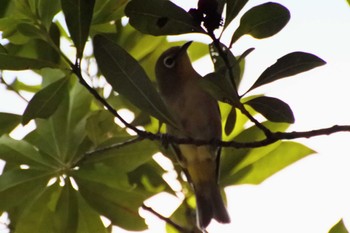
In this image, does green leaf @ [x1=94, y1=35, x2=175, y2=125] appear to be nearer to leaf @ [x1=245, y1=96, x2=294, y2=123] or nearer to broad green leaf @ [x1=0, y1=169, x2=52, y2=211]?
leaf @ [x1=245, y1=96, x2=294, y2=123]

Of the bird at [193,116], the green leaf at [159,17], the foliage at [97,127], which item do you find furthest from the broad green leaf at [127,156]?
the green leaf at [159,17]

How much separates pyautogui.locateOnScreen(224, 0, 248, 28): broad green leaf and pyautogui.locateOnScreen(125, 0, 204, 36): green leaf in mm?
153

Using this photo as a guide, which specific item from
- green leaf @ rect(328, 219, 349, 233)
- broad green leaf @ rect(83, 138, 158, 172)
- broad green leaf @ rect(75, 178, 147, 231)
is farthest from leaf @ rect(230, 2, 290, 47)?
broad green leaf @ rect(75, 178, 147, 231)

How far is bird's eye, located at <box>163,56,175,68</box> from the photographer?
4.07m

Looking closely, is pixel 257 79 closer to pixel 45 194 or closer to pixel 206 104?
pixel 45 194

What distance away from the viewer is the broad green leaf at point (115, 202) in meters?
3.22

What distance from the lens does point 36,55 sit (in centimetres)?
333

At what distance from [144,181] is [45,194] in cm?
49

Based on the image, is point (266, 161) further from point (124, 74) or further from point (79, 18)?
point (79, 18)

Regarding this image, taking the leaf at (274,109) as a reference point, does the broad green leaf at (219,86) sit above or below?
above

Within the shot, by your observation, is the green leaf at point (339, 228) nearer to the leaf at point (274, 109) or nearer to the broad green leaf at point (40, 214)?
A: the leaf at point (274, 109)

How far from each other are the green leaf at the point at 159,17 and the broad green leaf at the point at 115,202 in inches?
42.2

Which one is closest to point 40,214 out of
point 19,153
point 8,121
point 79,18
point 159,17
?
point 19,153

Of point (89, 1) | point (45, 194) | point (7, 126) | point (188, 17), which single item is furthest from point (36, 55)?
point (188, 17)
